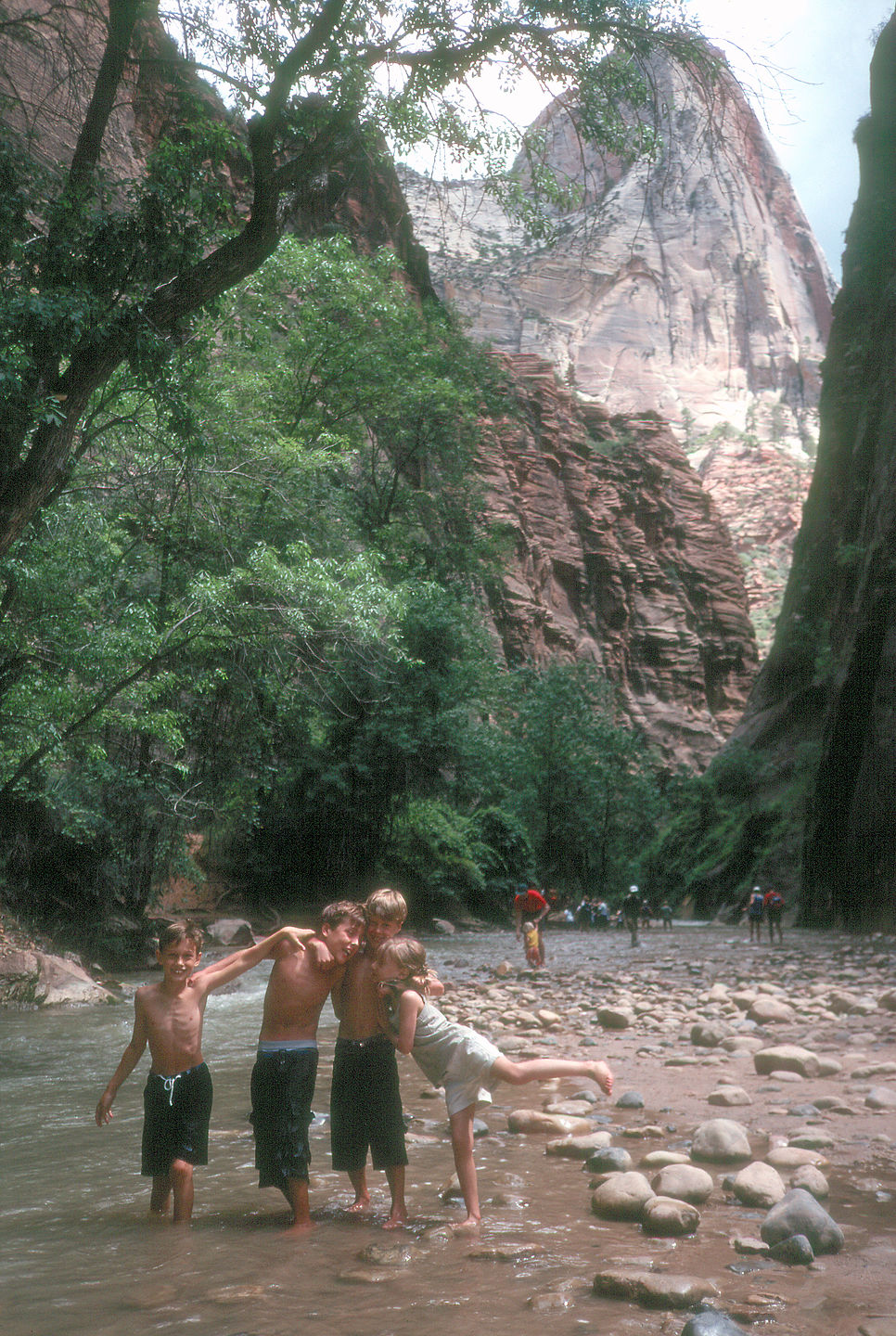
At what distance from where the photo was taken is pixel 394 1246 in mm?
3695

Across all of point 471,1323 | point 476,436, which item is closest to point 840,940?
point 471,1323

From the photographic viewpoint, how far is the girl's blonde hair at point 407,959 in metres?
4.04

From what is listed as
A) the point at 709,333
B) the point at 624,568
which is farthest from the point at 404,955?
the point at 709,333

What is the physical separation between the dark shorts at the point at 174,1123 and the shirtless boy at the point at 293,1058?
0.73ft

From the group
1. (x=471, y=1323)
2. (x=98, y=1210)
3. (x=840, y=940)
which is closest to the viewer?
(x=471, y=1323)

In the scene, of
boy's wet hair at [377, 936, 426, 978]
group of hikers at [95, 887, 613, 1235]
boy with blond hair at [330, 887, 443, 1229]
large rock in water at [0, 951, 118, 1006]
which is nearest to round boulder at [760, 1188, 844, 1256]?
group of hikers at [95, 887, 613, 1235]

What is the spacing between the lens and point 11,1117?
630 centimetres

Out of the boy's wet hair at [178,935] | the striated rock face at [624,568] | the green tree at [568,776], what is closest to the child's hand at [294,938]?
the boy's wet hair at [178,935]

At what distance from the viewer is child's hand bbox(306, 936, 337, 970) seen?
412 cm

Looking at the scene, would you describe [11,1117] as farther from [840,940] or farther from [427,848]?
[427,848]

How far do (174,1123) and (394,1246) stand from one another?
1.00m

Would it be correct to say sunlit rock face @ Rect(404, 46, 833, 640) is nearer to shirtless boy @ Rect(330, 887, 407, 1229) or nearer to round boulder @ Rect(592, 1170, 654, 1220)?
shirtless boy @ Rect(330, 887, 407, 1229)

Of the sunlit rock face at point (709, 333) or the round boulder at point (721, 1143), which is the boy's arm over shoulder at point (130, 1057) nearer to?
the round boulder at point (721, 1143)

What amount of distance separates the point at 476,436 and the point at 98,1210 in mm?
30056
